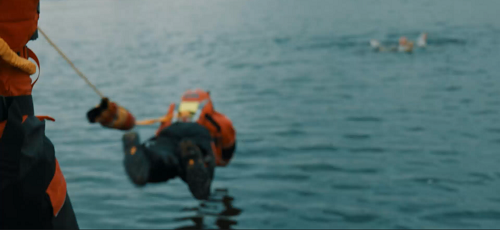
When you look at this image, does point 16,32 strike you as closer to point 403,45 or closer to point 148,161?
point 148,161

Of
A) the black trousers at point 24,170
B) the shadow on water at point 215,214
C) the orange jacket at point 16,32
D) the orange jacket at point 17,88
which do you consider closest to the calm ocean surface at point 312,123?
the shadow on water at point 215,214

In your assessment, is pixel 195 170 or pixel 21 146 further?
pixel 195 170

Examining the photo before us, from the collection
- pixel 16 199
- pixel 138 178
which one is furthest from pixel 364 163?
pixel 16 199

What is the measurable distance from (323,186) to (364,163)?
1440 mm

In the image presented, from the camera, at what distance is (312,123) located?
14.4 m

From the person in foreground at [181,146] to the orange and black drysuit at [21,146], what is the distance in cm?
404

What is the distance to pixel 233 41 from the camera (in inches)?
1267

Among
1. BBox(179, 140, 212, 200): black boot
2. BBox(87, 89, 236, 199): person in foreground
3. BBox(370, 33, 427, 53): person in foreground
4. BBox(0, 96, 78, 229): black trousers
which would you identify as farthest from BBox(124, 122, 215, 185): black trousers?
BBox(370, 33, 427, 53): person in foreground

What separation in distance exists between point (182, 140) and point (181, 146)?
0.20m

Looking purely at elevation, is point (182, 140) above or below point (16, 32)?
→ below

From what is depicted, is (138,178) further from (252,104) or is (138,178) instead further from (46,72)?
(46,72)

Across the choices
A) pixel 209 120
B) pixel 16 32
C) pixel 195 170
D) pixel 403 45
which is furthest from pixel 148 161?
pixel 403 45

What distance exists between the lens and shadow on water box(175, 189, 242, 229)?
8195 mm

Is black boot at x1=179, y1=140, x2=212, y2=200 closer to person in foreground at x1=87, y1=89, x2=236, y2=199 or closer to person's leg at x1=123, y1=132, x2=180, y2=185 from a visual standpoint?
person in foreground at x1=87, y1=89, x2=236, y2=199
